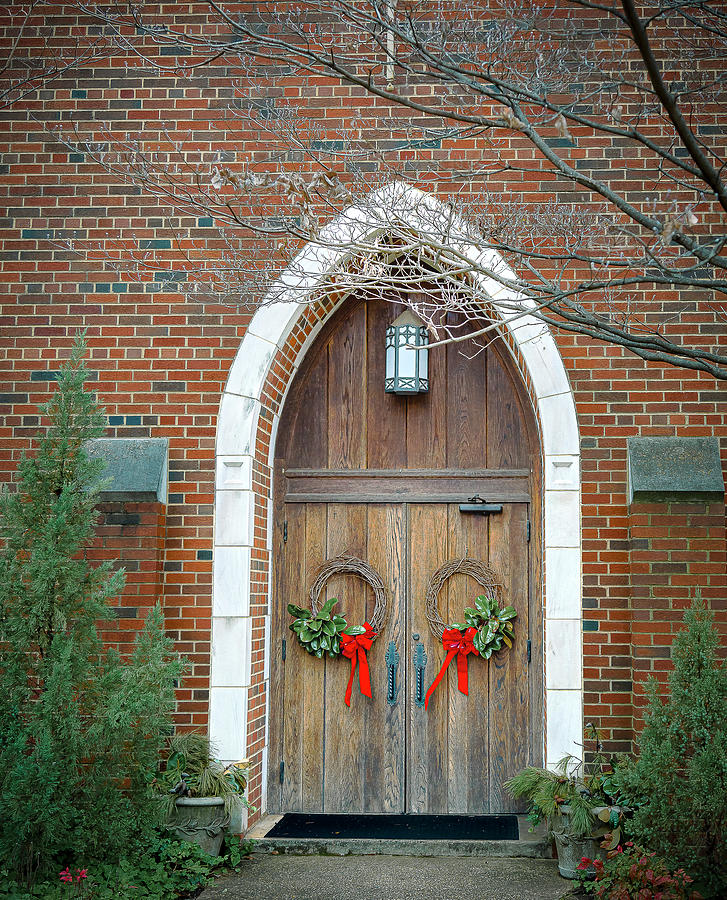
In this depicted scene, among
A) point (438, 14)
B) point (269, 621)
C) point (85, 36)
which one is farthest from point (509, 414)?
point (85, 36)

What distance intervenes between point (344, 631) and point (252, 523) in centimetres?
100

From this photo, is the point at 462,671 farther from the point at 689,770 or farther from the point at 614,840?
the point at 689,770

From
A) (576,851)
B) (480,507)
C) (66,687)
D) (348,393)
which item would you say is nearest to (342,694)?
(480,507)

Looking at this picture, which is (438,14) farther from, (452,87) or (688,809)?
(688,809)

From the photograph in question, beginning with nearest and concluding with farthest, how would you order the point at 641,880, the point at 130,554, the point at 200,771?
the point at 641,880 → the point at 200,771 → the point at 130,554

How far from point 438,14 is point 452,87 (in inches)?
21.6

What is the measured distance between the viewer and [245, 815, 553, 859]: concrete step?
5258mm

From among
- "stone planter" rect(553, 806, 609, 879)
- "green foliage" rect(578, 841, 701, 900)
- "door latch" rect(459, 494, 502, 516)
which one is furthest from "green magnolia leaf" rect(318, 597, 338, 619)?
"green foliage" rect(578, 841, 701, 900)

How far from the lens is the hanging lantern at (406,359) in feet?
20.0

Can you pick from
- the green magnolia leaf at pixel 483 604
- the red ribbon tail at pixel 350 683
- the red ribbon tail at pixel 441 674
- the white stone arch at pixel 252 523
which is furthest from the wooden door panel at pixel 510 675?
the red ribbon tail at pixel 350 683

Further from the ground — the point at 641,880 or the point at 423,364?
the point at 423,364

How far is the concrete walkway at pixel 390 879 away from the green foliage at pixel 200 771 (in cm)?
44

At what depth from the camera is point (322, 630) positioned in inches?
240

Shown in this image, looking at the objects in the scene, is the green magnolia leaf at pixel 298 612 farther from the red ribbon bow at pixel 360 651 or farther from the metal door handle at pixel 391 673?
→ the metal door handle at pixel 391 673
